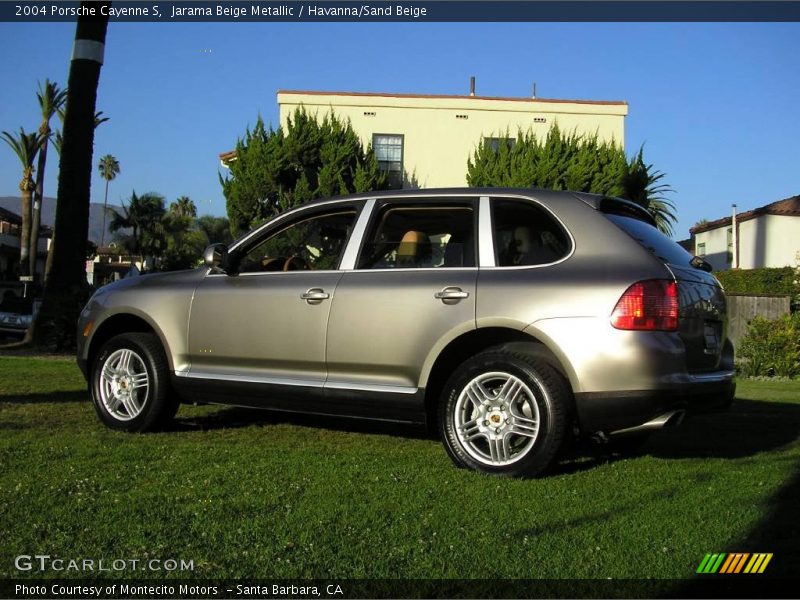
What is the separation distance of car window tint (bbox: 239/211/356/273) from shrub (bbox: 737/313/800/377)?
10899 millimetres

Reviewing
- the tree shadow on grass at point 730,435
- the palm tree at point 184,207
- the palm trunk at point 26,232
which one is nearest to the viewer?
the tree shadow on grass at point 730,435

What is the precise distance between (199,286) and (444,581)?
3.60 m

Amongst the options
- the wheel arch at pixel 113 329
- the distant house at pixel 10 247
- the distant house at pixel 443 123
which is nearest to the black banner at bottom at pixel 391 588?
the wheel arch at pixel 113 329

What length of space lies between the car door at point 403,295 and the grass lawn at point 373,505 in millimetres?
573

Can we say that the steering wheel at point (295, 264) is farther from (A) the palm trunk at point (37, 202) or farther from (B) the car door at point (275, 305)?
(A) the palm trunk at point (37, 202)

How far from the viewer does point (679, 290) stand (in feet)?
14.8

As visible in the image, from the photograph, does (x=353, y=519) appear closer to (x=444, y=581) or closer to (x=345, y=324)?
(x=444, y=581)

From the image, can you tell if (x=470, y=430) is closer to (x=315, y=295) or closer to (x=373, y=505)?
(x=373, y=505)

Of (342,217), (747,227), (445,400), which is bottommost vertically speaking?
(445,400)

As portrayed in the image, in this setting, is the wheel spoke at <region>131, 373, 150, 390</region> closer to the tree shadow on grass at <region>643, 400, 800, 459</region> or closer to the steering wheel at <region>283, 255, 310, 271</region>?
the steering wheel at <region>283, 255, 310, 271</region>

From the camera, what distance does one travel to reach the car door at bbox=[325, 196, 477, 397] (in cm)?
491

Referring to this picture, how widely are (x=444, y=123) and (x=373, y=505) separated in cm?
2437

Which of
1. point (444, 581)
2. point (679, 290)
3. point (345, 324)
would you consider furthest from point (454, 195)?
point (444, 581)

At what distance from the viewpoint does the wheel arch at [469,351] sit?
15.4 feet
